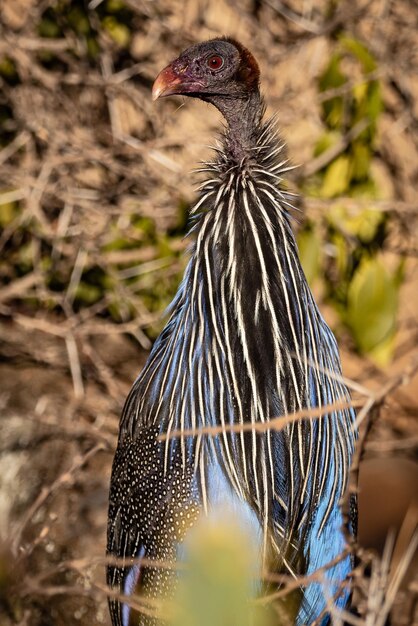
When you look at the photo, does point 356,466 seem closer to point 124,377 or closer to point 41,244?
point 124,377

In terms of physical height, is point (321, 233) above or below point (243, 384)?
above

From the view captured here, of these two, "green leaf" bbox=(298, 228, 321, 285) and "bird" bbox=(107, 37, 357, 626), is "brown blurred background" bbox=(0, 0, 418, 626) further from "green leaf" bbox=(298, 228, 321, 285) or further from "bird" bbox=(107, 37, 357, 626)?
"bird" bbox=(107, 37, 357, 626)

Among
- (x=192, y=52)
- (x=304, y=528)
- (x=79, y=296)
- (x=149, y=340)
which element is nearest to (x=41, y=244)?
(x=79, y=296)

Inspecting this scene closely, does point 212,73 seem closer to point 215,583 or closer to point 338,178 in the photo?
point 215,583

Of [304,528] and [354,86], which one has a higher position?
[354,86]

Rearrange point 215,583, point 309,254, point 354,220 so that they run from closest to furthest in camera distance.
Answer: point 215,583, point 309,254, point 354,220

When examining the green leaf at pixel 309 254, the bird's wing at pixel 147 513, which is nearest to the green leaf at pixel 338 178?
the green leaf at pixel 309 254

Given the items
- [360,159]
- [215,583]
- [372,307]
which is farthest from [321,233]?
[215,583]

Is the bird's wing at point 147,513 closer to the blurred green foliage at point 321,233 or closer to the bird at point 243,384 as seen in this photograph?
the bird at point 243,384
